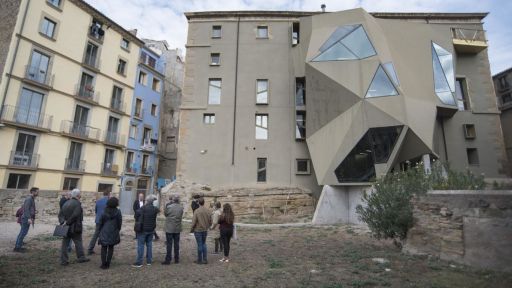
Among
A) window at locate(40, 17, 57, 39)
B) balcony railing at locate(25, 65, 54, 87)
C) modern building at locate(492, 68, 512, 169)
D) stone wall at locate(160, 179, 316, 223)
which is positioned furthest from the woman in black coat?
modern building at locate(492, 68, 512, 169)

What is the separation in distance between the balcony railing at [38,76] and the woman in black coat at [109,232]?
2187 centimetres

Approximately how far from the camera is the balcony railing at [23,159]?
21.0m

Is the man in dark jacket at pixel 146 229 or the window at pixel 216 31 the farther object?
the window at pixel 216 31

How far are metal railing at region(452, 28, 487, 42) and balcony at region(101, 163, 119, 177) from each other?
3327 cm

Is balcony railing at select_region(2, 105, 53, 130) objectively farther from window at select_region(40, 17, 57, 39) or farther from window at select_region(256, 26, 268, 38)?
window at select_region(256, 26, 268, 38)

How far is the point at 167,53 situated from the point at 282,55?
76.6 ft

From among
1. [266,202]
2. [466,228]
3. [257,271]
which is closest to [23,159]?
[266,202]

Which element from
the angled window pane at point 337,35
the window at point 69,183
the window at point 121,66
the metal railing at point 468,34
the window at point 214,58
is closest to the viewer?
the angled window pane at point 337,35

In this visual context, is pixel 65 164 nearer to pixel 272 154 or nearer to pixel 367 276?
pixel 272 154

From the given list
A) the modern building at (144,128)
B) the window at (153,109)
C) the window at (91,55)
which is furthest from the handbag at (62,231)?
the window at (153,109)

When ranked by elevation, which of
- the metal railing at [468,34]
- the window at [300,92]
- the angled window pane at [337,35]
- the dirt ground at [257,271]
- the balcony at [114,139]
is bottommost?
the dirt ground at [257,271]

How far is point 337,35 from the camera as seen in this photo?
19.2 meters

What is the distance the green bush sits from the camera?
8.16m

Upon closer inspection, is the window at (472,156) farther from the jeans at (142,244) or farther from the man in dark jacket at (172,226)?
the jeans at (142,244)
